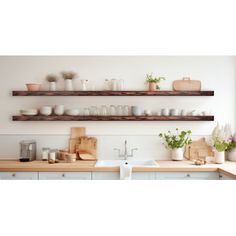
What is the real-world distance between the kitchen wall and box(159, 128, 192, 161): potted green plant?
4.6 inches

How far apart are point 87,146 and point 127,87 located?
86 centimetres

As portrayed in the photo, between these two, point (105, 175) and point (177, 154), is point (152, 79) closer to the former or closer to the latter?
point (177, 154)

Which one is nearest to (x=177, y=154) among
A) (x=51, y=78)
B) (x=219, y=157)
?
(x=219, y=157)

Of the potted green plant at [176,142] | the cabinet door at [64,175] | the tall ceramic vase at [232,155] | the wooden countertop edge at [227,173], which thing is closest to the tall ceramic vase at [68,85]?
the cabinet door at [64,175]

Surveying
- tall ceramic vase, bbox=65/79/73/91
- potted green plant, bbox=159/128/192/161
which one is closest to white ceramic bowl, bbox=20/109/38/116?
tall ceramic vase, bbox=65/79/73/91

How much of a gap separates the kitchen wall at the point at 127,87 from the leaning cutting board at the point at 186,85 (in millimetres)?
62

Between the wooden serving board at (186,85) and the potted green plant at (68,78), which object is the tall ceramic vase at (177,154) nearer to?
the wooden serving board at (186,85)

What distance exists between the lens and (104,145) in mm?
3984

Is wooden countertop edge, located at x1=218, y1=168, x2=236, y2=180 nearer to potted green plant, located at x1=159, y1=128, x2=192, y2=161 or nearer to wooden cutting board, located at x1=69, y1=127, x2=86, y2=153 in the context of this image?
potted green plant, located at x1=159, y1=128, x2=192, y2=161

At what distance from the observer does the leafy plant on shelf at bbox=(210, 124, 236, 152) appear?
3.69m

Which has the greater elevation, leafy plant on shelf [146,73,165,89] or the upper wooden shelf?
leafy plant on shelf [146,73,165,89]

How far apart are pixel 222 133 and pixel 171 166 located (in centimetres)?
85
